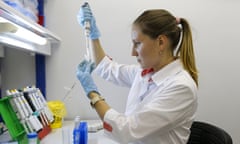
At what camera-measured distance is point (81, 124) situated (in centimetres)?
117

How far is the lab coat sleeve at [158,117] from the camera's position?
38.1 inches

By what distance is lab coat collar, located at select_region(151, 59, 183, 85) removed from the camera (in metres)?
1.13

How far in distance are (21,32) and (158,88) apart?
31.3 inches

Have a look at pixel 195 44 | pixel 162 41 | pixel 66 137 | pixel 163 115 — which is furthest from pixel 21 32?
pixel 195 44

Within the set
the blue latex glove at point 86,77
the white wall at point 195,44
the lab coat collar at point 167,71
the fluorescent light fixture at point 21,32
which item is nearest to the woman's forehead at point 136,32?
the lab coat collar at point 167,71

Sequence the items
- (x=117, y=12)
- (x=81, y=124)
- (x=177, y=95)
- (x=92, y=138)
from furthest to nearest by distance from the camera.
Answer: (x=117, y=12)
(x=92, y=138)
(x=81, y=124)
(x=177, y=95)

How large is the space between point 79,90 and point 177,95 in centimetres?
100

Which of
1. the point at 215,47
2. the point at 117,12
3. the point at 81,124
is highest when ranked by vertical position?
the point at 117,12

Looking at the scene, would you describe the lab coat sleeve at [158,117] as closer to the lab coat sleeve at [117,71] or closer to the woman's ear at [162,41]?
the woman's ear at [162,41]

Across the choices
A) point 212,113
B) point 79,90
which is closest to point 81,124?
point 79,90

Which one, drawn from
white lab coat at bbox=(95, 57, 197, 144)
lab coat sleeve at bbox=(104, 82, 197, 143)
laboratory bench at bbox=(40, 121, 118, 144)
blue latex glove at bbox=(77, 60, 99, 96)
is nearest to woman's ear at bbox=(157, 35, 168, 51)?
white lab coat at bbox=(95, 57, 197, 144)

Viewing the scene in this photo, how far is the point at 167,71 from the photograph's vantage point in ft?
3.74

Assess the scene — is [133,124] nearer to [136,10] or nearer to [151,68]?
[151,68]

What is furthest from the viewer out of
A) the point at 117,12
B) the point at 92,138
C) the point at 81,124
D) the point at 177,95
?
the point at 117,12
